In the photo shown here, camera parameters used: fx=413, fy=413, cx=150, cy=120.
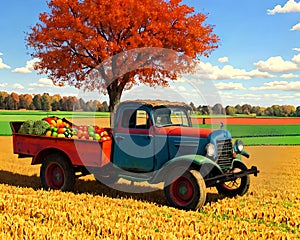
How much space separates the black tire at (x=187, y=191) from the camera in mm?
8609

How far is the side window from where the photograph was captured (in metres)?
9.68

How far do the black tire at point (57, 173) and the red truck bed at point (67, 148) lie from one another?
0.80 feet

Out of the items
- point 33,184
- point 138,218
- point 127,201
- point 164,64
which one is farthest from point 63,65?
point 138,218

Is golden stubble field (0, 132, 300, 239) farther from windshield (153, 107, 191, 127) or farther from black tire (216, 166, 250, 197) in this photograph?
windshield (153, 107, 191, 127)

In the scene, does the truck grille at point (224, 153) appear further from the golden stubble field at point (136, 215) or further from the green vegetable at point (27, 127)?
the green vegetable at point (27, 127)

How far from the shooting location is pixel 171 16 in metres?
24.7

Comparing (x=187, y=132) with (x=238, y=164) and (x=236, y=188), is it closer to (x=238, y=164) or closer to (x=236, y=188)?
(x=238, y=164)

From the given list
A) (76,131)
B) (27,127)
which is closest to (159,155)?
(76,131)

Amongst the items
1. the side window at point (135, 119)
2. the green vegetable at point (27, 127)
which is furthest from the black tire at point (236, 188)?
the green vegetable at point (27, 127)

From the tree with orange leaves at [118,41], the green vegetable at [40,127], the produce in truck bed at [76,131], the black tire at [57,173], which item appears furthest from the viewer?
the tree with orange leaves at [118,41]

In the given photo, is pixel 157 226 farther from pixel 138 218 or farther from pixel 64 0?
pixel 64 0

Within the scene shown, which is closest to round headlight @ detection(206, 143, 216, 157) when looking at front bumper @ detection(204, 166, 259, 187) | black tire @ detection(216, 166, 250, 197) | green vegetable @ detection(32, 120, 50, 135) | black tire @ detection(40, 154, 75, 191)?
front bumper @ detection(204, 166, 259, 187)

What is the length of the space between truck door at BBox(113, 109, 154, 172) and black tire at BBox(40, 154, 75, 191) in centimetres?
142

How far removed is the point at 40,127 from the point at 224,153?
16.3ft
